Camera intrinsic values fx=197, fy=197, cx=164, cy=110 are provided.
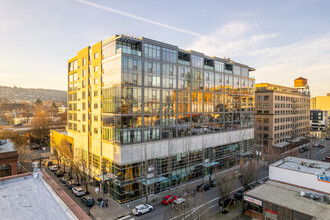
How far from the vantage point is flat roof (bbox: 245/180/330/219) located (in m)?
23.8

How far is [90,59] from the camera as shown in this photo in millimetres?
41406

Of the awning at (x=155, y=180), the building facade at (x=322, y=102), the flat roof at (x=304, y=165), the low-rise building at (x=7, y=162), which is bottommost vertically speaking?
the awning at (x=155, y=180)

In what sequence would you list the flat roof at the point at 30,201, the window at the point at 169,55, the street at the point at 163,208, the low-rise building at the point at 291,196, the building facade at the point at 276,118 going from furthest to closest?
the building facade at the point at 276,118 → the window at the point at 169,55 → the street at the point at 163,208 → the low-rise building at the point at 291,196 → the flat roof at the point at 30,201

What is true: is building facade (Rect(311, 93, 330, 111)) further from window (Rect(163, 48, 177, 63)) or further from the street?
window (Rect(163, 48, 177, 63))

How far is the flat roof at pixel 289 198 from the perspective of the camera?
78.1ft

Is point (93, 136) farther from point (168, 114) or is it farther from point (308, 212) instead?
point (308, 212)

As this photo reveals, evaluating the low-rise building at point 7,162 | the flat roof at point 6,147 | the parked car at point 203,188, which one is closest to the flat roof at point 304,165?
the parked car at point 203,188

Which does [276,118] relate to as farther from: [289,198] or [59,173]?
[59,173]

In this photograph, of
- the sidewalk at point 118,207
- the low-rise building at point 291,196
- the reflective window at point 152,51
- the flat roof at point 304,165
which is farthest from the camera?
the reflective window at point 152,51

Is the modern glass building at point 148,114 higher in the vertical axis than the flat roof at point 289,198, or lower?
higher

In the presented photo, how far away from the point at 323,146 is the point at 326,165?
187ft

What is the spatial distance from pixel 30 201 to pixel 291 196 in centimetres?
3151

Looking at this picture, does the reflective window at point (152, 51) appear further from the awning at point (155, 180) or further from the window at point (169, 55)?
the awning at point (155, 180)

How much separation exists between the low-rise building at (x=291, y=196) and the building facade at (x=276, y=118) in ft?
108
